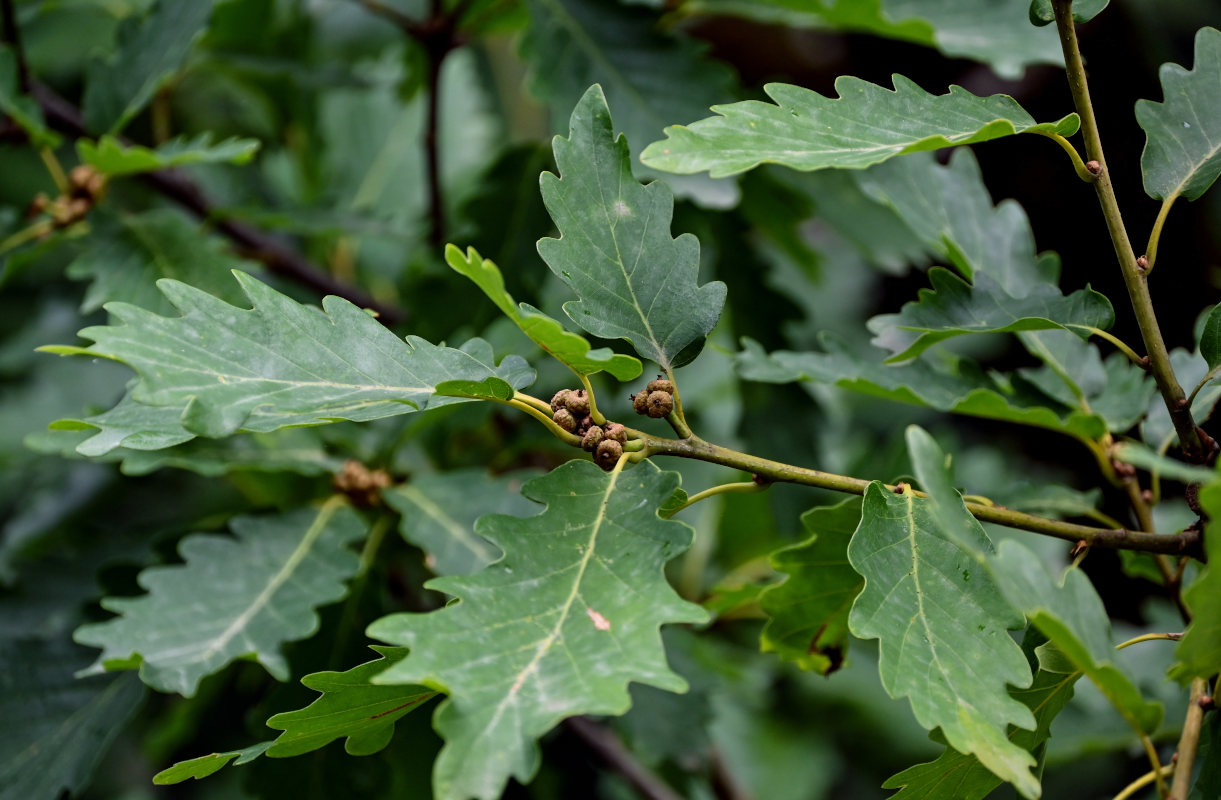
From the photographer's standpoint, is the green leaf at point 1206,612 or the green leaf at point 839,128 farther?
the green leaf at point 839,128

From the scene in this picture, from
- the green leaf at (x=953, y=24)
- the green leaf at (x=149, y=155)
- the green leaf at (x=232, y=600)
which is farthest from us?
the green leaf at (x=953, y=24)

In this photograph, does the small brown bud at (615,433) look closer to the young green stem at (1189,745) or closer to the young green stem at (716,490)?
the young green stem at (716,490)

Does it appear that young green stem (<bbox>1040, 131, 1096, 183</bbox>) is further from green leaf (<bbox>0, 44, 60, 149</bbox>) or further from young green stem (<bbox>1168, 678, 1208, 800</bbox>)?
green leaf (<bbox>0, 44, 60, 149</bbox>)

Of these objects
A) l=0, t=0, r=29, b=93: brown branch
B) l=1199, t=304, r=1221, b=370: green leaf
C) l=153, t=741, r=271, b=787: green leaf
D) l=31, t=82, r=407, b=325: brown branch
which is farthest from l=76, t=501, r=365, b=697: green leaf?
l=1199, t=304, r=1221, b=370: green leaf

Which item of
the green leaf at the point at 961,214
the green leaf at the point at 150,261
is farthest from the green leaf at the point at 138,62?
the green leaf at the point at 961,214

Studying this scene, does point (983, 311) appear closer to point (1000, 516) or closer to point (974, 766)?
point (1000, 516)

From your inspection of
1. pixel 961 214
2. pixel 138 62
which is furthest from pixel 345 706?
pixel 138 62
